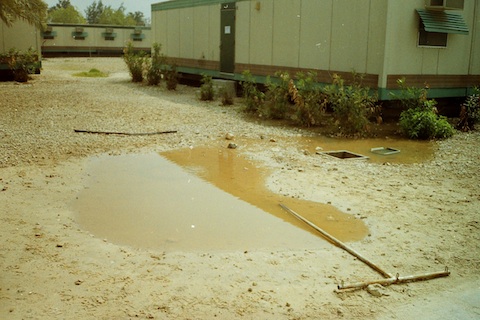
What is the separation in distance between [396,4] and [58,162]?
6867mm

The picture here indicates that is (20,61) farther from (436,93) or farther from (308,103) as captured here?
(436,93)

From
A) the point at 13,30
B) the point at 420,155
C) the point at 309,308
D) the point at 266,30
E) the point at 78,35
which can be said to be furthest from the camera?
the point at 78,35

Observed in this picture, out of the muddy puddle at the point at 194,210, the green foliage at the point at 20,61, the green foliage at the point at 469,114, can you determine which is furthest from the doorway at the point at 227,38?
the muddy puddle at the point at 194,210

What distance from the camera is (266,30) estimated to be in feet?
45.4

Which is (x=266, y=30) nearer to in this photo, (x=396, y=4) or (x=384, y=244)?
(x=396, y=4)

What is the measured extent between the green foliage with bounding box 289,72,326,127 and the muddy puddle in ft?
10.8

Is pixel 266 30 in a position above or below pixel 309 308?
above

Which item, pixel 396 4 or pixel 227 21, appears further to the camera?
pixel 227 21

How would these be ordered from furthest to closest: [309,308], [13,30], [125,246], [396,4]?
[13,30]
[396,4]
[125,246]
[309,308]

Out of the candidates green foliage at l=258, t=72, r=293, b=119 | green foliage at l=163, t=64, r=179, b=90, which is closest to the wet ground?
green foliage at l=258, t=72, r=293, b=119

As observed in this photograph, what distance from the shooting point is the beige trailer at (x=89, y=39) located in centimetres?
3466

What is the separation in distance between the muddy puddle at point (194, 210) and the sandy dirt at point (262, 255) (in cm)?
18

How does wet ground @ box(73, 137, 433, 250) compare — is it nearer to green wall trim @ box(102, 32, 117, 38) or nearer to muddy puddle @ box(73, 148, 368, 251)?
muddy puddle @ box(73, 148, 368, 251)

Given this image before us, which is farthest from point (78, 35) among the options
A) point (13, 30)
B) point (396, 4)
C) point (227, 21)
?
point (396, 4)
